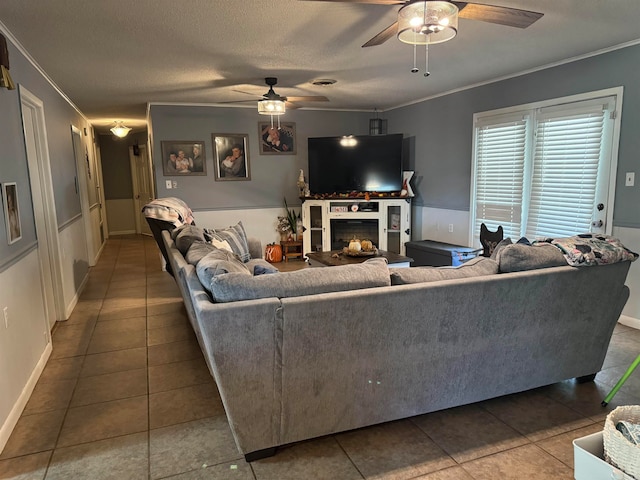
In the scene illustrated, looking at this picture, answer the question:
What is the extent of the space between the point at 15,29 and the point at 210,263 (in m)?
2.31

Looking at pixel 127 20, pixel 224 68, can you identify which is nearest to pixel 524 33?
pixel 224 68

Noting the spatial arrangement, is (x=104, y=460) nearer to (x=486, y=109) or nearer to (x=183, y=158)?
(x=183, y=158)

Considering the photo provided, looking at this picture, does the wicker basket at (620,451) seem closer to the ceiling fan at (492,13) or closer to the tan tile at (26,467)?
the ceiling fan at (492,13)

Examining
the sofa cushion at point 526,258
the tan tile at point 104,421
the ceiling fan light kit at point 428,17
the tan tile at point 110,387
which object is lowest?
the tan tile at point 110,387

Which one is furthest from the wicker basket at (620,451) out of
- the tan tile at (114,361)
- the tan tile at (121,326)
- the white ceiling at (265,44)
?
the tan tile at (121,326)

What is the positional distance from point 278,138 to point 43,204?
3539 mm

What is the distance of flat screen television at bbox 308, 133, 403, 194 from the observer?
609cm

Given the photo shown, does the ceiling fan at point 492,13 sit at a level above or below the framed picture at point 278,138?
above

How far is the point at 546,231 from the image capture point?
165 inches

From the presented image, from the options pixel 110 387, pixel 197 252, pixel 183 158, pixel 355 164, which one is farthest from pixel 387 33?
pixel 183 158

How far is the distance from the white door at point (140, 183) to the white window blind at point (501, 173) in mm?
6901

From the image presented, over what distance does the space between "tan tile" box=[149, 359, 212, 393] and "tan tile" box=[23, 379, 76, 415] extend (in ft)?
1.56

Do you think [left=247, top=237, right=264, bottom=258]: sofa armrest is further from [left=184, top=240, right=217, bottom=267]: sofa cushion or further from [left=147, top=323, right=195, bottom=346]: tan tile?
[left=184, top=240, right=217, bottom=267]: sofa cushion

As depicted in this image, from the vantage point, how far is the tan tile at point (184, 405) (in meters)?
2.27
